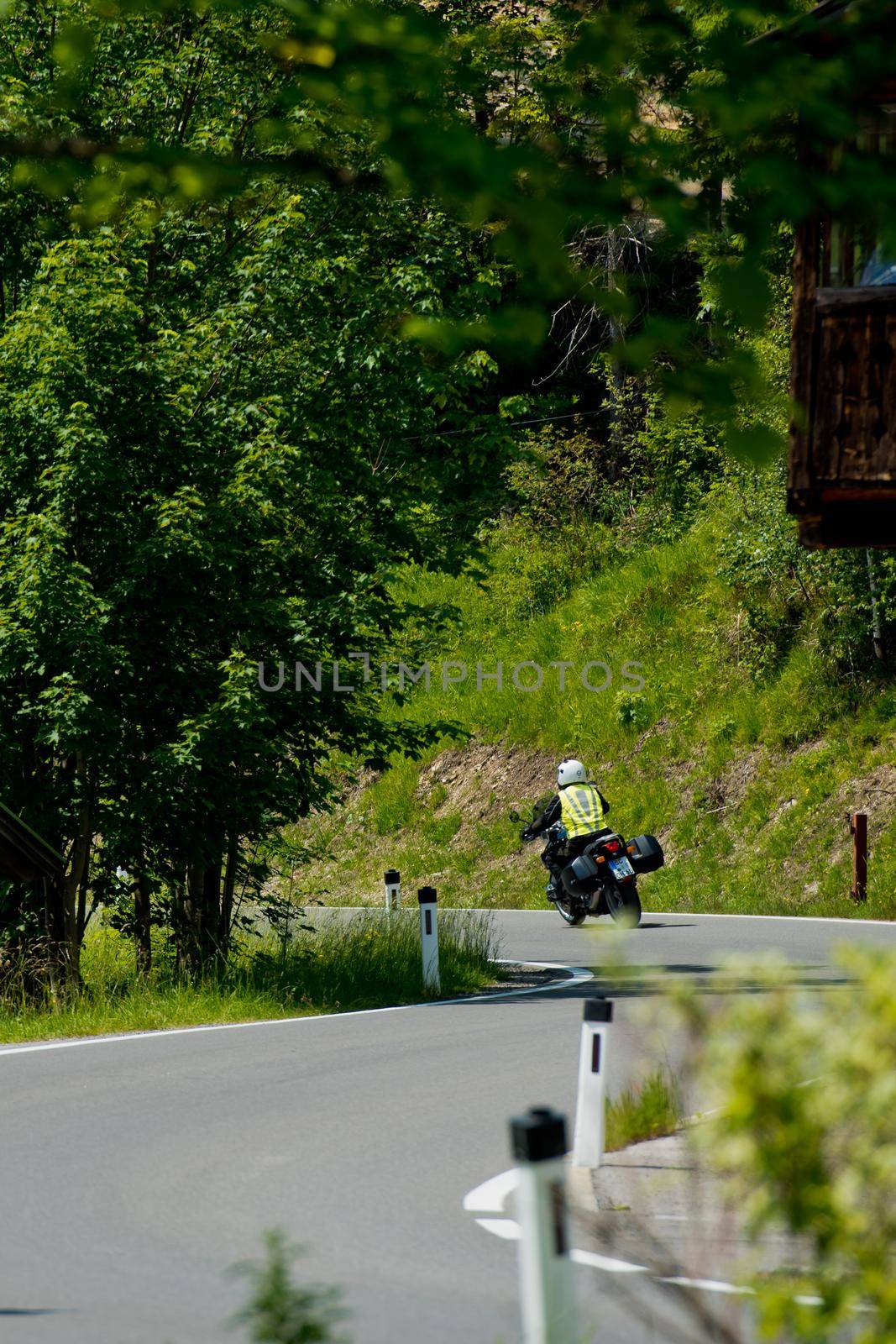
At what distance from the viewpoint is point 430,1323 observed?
232 inches

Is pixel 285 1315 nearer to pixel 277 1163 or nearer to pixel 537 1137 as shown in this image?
pixel 537 1137

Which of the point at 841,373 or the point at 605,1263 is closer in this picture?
the point at 605,1263

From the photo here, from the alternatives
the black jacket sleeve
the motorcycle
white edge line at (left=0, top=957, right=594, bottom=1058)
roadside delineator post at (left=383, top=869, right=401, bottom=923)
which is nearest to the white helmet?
the black jacket sleeve

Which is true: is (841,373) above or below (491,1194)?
above

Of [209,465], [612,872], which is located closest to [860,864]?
[612,872]

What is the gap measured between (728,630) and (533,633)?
572cm

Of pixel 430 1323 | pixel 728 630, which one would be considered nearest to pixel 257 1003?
pixel 430 1323

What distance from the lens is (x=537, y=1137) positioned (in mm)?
4348

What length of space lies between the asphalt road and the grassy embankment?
35.2 ft

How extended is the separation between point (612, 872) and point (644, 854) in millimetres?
430

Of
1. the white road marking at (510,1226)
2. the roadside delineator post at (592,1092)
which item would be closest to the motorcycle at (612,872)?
the roadside delineator post at (592,1092)

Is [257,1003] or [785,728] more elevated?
[785,728]

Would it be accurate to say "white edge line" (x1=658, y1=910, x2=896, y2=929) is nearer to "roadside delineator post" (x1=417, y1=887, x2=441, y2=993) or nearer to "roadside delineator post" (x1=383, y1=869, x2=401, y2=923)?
"roadside delineator post" (x1=383, y1=869, x2=401, y2=923)

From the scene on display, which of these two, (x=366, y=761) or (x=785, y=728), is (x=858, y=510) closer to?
(x=366, y=761)
